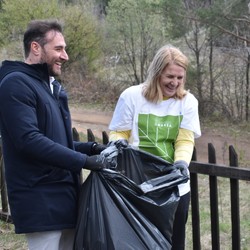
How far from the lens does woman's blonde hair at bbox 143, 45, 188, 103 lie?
243cm

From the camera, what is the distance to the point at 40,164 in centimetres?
203

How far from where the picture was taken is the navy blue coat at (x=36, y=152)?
192 cm

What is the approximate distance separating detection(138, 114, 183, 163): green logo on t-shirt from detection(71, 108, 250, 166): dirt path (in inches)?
292

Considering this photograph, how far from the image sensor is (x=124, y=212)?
2.01 meters

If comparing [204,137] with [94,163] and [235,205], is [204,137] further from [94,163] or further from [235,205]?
[94,163]

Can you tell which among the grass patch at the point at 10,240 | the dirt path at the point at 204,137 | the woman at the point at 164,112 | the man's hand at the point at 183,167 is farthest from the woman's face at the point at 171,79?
the dirt path at the point at 204,137

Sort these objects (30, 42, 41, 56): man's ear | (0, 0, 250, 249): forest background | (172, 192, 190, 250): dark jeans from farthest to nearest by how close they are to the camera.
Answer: (0, 0, 250, 249): forest background, (172, 192, 190, 250): dark jeans, (30, 42, 41, 56): man's ear

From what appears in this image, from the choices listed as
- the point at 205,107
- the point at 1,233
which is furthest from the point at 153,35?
the point at 1,233

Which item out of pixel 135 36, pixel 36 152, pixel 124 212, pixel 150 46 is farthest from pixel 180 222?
pixel 135 36

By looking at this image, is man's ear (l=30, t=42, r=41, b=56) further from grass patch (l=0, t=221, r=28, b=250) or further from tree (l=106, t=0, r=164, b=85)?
tree (l=106, t=0, r=164, b=85)

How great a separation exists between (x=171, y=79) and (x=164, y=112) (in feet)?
0.61

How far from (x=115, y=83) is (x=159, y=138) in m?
16.4

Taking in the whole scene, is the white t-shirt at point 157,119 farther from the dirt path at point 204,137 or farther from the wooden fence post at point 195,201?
the dirt path at point 204,137

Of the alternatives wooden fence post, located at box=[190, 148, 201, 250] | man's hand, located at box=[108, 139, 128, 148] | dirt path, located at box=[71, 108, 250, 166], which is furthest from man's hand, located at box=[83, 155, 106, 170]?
dirt path, located at box=[71, 108, 250, 166]
